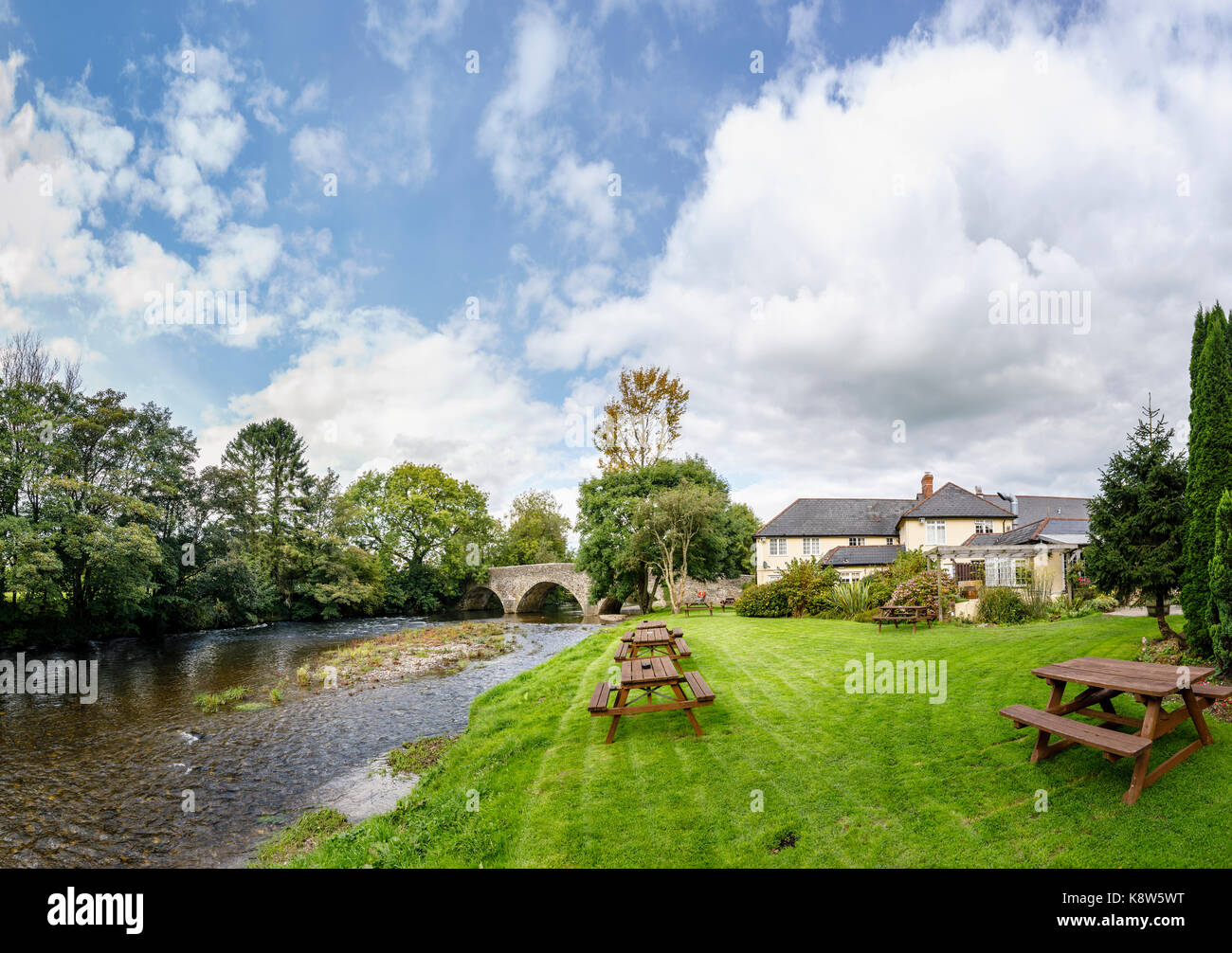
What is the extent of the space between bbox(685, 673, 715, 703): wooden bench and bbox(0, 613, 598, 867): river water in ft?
17.8

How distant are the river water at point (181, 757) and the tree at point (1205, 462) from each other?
12.3 meters

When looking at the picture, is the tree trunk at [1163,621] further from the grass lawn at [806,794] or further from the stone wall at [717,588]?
the stone wall at [717,588]

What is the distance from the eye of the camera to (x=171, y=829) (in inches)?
281

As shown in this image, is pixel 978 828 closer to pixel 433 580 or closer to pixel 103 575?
pixel 103 575

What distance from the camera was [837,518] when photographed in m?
44.4

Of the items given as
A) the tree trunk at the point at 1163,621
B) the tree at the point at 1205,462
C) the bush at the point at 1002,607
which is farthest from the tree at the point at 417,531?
the tree at the point at 1205,462

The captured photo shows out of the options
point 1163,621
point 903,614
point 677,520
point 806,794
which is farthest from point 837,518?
point 806,794

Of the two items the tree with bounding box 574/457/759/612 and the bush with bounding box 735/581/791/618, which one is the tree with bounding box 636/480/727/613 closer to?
the tree with bounding box 574/457/759/612

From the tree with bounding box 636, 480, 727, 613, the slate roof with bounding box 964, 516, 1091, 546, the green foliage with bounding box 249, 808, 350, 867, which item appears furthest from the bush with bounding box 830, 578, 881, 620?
the green foliage with bounding box 249, 808, 350, 867

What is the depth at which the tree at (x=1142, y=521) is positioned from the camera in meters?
9.95

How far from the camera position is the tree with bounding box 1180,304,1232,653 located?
7.77 meters

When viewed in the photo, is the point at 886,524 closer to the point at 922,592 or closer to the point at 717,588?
the point at 717,588

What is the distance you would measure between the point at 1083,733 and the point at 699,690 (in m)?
3.92
